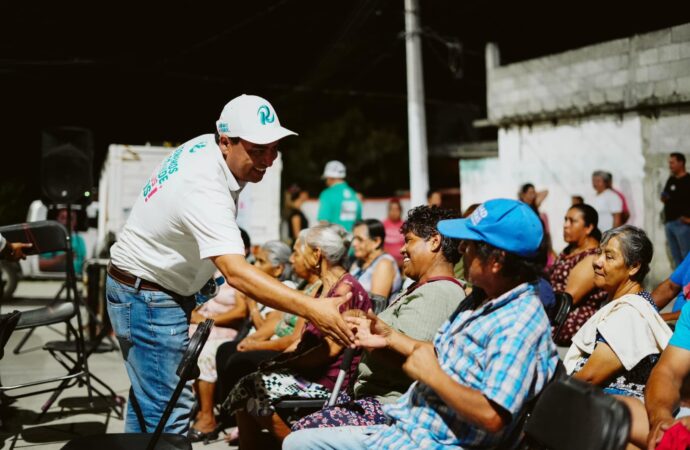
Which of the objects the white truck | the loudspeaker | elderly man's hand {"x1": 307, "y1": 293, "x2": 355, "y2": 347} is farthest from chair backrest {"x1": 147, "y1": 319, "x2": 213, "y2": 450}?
the white truck

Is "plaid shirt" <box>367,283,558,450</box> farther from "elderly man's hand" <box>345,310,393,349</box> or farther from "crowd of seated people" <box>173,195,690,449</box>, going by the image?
"elderly man's hand" <box>345,310,393,349</box>

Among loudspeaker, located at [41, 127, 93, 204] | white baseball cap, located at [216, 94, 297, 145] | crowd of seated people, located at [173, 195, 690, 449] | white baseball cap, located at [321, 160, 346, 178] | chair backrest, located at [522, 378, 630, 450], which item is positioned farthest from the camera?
white baseball cap, located at [321, 160, 346, 178]

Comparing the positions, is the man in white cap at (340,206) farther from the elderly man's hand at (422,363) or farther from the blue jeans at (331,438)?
the elderly man's hand at (422,363)

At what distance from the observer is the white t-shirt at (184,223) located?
285 cm

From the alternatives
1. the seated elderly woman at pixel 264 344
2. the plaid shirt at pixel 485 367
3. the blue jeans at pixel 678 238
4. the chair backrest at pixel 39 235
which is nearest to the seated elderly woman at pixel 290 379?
the seated elderly woman at pixel 264 344

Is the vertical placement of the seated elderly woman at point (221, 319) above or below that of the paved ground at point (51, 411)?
above

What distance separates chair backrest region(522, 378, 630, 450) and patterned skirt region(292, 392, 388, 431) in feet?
3.02

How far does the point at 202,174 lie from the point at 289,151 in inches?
807

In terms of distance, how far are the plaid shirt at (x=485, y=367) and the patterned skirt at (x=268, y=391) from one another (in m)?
1.25

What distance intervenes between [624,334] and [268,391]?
5.95 ft

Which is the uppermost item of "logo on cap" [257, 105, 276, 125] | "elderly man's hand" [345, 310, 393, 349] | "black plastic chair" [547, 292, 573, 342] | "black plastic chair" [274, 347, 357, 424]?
"logo on cap" [257, 105, 276, 125]

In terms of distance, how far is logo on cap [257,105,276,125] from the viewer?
2.97m

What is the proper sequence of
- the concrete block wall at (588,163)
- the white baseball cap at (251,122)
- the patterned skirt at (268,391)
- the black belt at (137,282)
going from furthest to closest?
the concrete block wall at (588,163), the patterned skirt at (268,391), the black belt at (137,282), the white baseball cap at (251,122)

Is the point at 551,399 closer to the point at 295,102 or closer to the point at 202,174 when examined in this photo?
the point at 202,174
